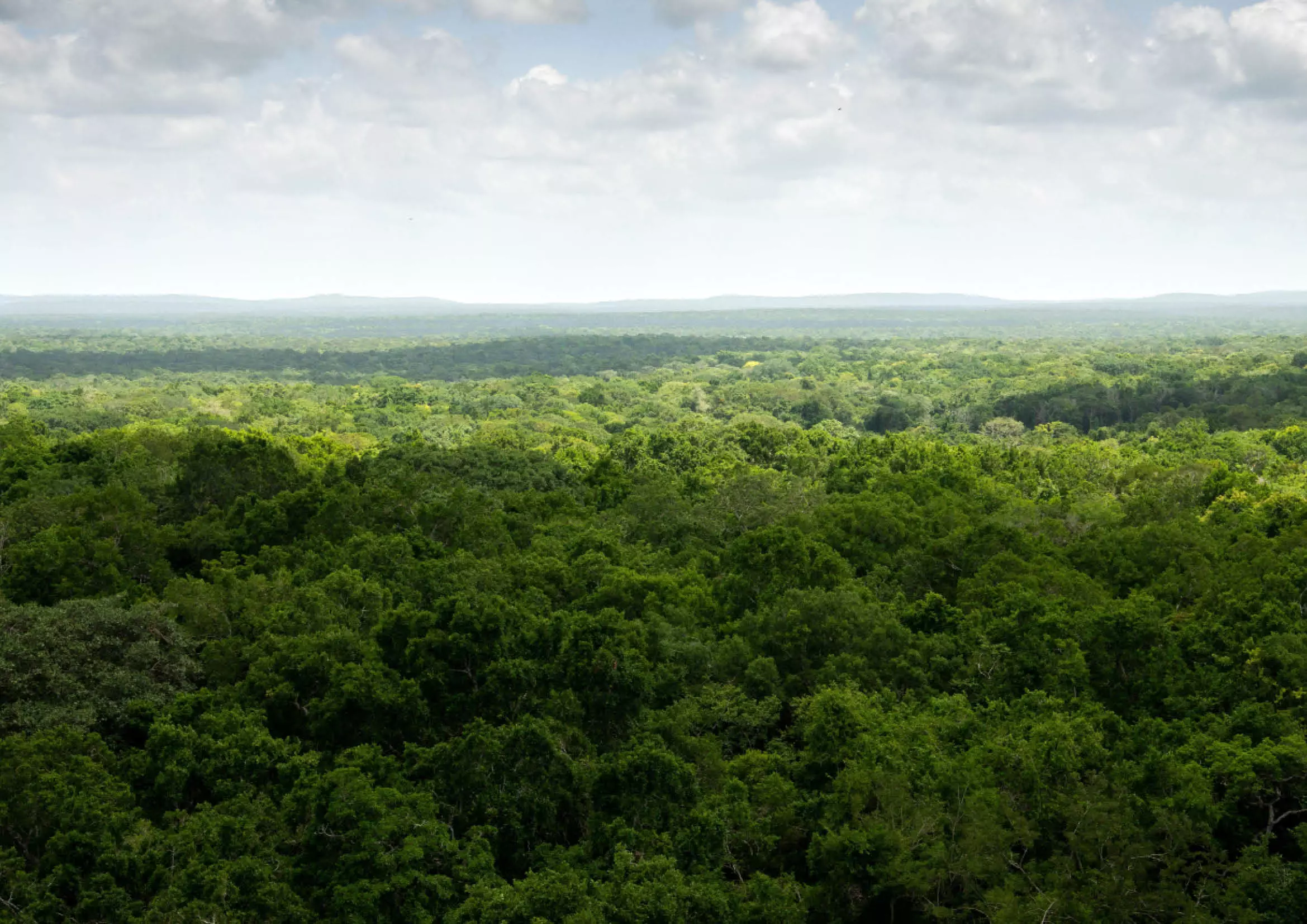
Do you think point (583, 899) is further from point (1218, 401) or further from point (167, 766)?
point (1218, 401)

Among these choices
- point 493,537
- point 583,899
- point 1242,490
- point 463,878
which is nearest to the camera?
point 583,899

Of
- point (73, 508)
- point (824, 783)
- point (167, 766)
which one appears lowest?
point (824, 783)

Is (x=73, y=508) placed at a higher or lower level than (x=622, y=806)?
higher

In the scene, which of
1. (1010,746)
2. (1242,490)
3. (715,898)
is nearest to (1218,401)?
(1242,490)

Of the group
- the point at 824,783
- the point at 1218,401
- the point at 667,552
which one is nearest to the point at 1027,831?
Answer: the point at 824,783

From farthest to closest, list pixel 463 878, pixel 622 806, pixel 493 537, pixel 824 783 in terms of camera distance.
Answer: pixel 493 537 < pixel 824 783 < pixel 622 806 < pixel 463 878

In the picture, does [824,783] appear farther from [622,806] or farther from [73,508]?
[73,508]

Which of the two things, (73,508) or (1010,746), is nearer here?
(1010,746)
